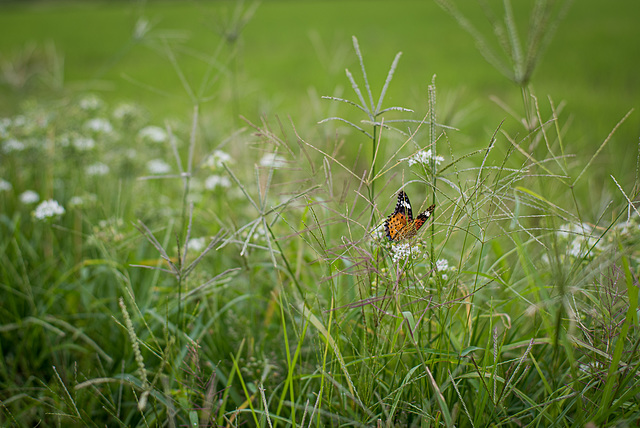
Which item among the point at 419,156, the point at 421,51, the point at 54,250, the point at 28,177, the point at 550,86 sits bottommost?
the point at 54,250

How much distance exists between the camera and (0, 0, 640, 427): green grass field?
977 millimetres

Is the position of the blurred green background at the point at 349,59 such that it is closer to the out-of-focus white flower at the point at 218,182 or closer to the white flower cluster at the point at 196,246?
the out-of-focus white flower at the point at 218,182

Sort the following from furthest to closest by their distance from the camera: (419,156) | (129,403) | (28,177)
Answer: (28,177) → (129,403) → (419,156)

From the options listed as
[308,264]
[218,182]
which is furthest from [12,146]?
[308,264]

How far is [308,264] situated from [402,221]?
0.86 ft

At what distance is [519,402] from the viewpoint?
3.93ft

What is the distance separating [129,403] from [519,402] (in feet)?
4.36

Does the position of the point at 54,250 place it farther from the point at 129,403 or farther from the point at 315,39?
the point at 315,39

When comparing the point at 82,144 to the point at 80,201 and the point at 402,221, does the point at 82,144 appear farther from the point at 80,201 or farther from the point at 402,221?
the point at 402,221

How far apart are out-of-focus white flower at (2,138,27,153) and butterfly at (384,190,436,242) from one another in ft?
7.62

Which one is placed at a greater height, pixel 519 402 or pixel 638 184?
pixel 638 184

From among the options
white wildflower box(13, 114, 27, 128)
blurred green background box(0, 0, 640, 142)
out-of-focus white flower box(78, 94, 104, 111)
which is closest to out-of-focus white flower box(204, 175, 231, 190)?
blurred green background box(0, 0, 640, 142)

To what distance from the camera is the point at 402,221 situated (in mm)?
967

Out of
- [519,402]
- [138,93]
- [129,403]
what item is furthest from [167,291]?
[138,93]
